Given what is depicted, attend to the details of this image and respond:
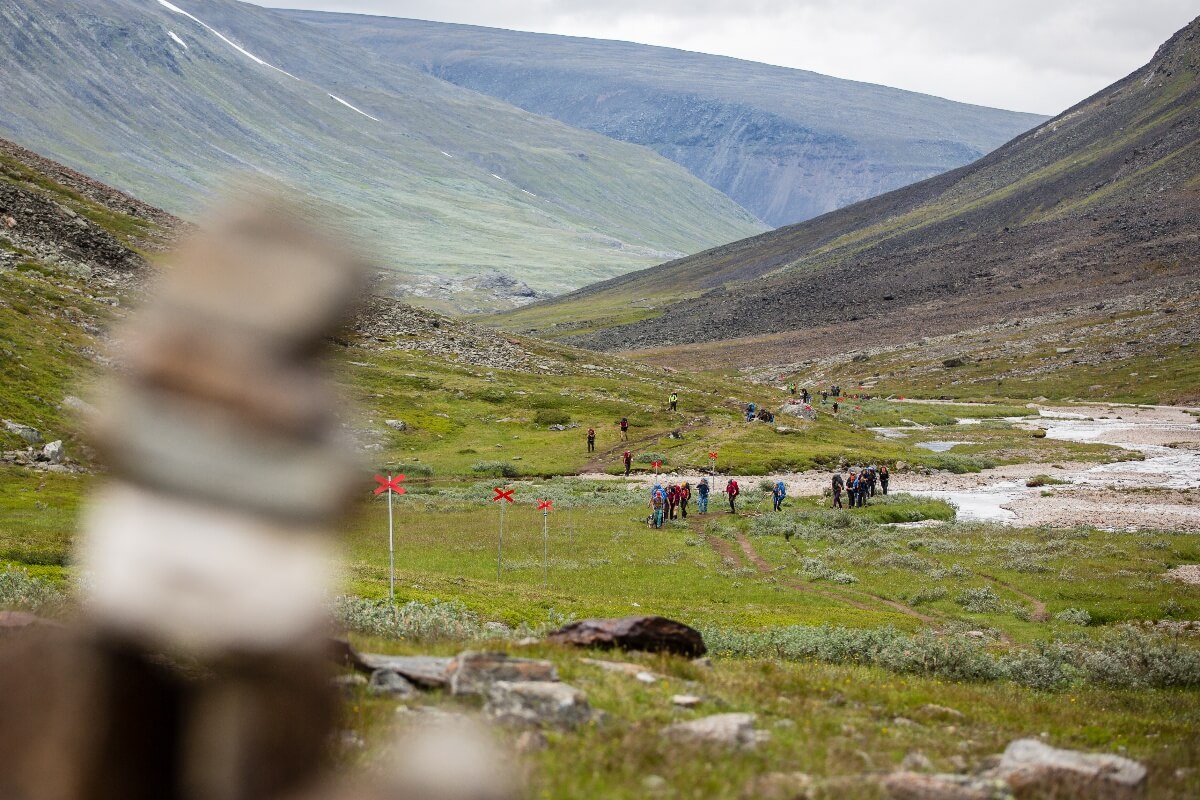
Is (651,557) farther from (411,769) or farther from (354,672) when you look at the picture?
(411,769)

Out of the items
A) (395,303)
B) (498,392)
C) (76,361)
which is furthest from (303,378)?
(395,303)

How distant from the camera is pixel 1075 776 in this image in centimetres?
975

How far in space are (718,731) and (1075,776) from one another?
326 centimetres

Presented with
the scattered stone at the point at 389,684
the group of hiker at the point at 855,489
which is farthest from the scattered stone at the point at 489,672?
the group of hiker at the point at 855,489

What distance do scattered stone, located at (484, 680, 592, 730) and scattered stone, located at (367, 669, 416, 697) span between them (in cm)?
92

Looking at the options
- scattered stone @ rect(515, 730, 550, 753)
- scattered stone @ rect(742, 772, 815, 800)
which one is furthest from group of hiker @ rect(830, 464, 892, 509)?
scattered stone @ rect(515, 730, 550, 753)

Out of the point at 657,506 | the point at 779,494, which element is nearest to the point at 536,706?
the point at 657,506

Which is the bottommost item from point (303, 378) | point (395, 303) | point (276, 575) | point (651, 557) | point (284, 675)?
point (651, 557)

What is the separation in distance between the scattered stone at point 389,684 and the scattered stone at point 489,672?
472mm

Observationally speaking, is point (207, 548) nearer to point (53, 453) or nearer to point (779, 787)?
point (779, 787)

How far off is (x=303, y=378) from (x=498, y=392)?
94.0 meters

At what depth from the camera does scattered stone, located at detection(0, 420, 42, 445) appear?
5091 centimetres

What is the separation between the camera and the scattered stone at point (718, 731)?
10.5 meters

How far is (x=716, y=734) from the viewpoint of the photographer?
1058 centimetres
